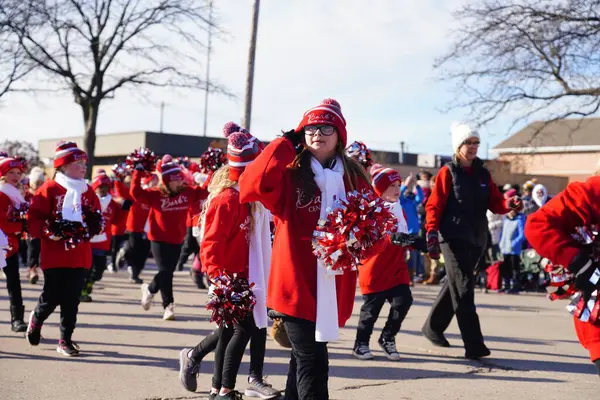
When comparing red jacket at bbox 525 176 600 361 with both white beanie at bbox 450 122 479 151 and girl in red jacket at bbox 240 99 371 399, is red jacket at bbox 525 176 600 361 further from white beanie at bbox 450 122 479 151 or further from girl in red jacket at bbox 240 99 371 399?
white beanie at bbox 450 122 479 151

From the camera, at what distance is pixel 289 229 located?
14.2 feet

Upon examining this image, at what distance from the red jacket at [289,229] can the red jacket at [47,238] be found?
3.30 metres

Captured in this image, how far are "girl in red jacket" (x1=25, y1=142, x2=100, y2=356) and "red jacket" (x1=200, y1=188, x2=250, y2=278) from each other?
2.12m

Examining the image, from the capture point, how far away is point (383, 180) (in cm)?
781

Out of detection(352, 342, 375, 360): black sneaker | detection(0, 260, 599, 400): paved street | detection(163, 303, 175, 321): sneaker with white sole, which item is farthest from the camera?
detection(163, 303, 175, 321): sneaker with white sole

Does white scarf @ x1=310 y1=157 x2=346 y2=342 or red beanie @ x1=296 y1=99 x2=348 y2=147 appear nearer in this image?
white scarf @ x1=310 y1=157 x2=346 y2=342

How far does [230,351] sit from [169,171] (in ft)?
15.3

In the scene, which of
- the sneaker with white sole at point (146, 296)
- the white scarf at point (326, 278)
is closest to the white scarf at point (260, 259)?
the white scarf at point (326, 278)

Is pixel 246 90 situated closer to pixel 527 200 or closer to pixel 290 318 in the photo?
pixel 527 200

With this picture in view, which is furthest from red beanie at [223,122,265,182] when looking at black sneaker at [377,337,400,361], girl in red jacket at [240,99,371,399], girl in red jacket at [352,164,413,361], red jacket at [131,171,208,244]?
red jacket at [131,171,208,244]

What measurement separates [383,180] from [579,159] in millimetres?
51216

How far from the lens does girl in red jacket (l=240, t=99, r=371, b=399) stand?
13.9ft

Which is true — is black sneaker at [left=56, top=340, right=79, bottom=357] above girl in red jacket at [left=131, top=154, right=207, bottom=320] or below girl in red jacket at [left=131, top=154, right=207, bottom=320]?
below

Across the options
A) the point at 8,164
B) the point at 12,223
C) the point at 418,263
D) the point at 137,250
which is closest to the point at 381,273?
the point at 12,223
